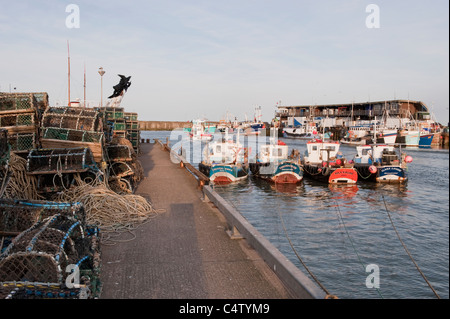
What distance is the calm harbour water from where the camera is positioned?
8898mm

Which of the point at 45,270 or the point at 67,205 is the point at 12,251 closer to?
the point at 45,270

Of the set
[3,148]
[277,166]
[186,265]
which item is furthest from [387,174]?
[3,148]

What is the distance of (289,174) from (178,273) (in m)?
19.5

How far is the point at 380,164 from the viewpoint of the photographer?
26.6m

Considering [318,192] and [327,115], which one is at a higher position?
[327,115]

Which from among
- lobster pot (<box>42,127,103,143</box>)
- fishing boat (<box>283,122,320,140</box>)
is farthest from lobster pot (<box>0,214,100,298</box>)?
fishing boat (<box>283,122,320,140</box>)

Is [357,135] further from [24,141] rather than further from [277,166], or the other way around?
[24,141]

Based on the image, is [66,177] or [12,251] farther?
[66,177]

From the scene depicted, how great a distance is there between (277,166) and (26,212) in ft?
64.7

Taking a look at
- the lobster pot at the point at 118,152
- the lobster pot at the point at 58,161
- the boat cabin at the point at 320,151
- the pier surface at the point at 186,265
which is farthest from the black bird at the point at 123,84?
the boat cabin at the point at 320,151

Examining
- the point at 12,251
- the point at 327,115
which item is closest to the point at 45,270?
the point at 12,251

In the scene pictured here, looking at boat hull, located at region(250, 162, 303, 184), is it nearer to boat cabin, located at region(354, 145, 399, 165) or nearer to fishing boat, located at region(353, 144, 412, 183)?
fishing boat, located at region(353, 144, 412, 183)

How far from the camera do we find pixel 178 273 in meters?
4.79

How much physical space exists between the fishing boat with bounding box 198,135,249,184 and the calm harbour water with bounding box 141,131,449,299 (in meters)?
0.76
